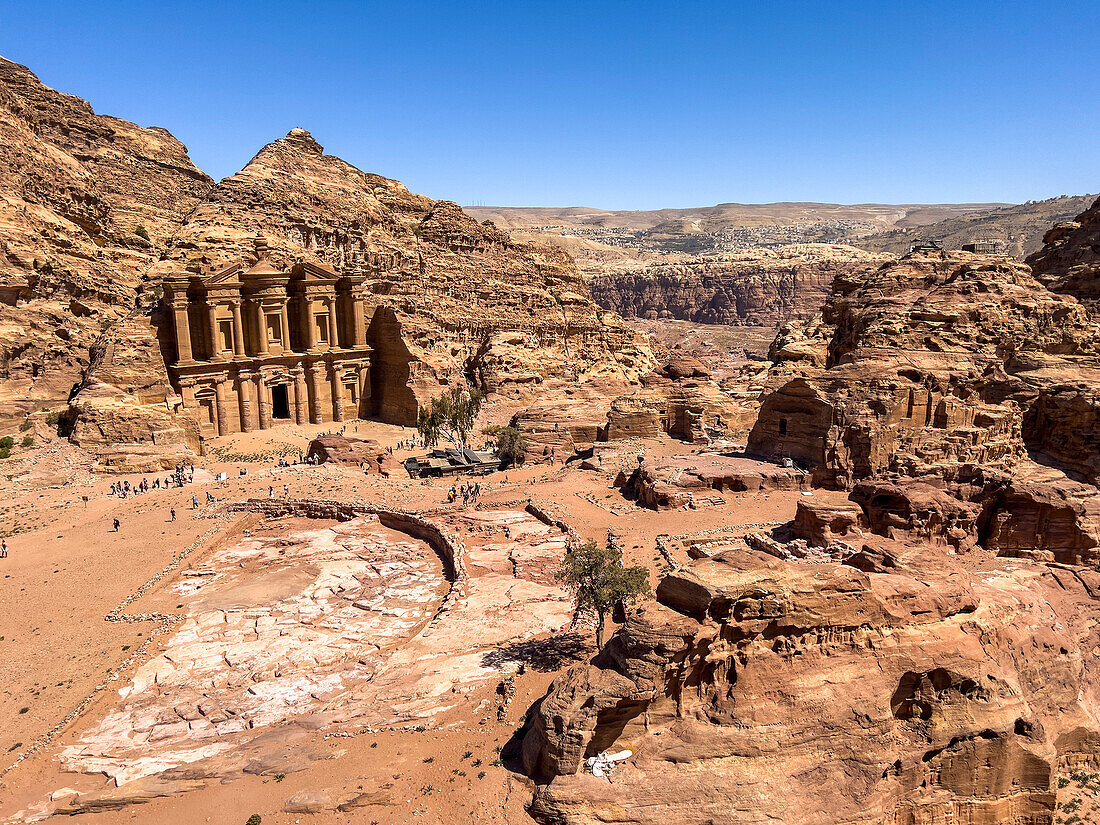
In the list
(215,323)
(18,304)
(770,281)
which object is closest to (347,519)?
(215,323)

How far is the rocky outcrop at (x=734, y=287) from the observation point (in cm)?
13100

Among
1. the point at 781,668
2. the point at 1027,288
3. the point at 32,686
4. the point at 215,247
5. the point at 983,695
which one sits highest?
the point at 215,247

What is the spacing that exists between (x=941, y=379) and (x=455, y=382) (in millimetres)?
→ 30305

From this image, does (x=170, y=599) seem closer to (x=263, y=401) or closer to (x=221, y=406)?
(x=221, y=406)

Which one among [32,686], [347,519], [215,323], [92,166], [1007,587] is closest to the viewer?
[1007,587]

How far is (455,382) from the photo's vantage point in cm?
4816

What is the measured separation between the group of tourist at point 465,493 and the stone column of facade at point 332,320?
19321 mm

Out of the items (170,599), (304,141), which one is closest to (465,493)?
(170,599)

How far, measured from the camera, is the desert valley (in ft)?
38.7

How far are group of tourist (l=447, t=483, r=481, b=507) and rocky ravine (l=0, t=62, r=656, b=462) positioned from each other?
49.3 ft

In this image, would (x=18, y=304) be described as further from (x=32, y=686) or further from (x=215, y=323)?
(x=32, y=686)

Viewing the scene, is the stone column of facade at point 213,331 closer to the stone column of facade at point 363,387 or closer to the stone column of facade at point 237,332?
the stone column of facade at point 237,332

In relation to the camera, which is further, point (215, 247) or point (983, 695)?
point (215, 247)

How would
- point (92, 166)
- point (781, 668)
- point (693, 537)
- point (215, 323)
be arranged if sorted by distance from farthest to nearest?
point (92, 166) < point (215, 323) < point (693, 537) < point (781, 668)
